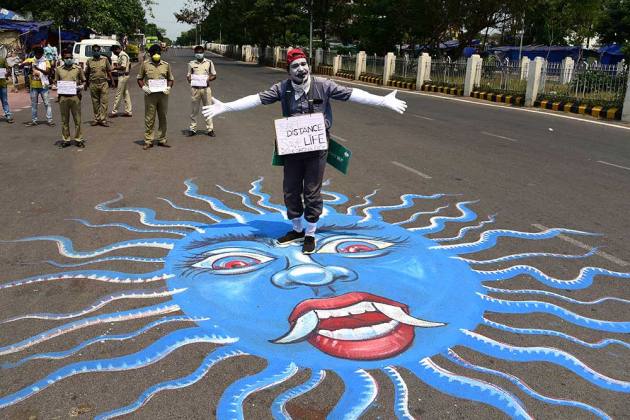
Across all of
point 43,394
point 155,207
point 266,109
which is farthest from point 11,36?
point 43,394

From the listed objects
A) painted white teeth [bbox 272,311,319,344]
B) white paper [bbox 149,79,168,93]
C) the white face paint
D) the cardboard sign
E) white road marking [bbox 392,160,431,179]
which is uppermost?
the white face paint

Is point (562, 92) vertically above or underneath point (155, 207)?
above

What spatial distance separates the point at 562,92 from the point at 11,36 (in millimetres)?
25476

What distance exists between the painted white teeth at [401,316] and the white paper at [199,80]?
28.1 ft

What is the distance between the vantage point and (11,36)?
27.8m

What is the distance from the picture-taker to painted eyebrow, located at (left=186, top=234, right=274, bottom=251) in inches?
208

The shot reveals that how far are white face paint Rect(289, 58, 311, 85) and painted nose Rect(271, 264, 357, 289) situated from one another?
1609 mm

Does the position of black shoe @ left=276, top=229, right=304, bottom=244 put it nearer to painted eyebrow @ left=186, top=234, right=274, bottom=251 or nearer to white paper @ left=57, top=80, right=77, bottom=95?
painted eyebrow @ left=186, top=234, right=274, bottom=251

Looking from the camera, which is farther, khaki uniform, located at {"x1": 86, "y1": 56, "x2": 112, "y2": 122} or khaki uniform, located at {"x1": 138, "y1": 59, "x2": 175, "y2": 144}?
khaki uniform, located at {"x1": 86, "y1": 56, "x2": 112, "y2": 122}

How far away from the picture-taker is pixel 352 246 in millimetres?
5289

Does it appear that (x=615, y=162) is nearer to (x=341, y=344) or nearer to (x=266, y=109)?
(x=341, y=344)

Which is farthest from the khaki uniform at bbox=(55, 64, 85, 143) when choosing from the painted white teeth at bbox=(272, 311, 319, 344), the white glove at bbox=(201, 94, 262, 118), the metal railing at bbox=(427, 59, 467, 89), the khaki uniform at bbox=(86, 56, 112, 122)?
the metal railing at bbox=(427, 59, 467, 89)

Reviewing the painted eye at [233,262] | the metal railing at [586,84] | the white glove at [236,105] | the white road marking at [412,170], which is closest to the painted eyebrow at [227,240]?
the painted eye at [233,262]

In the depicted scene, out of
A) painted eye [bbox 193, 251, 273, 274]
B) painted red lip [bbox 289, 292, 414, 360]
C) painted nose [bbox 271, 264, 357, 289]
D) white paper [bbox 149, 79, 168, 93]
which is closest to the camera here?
painted red lip [bbox 289, 292, 414, 360]
